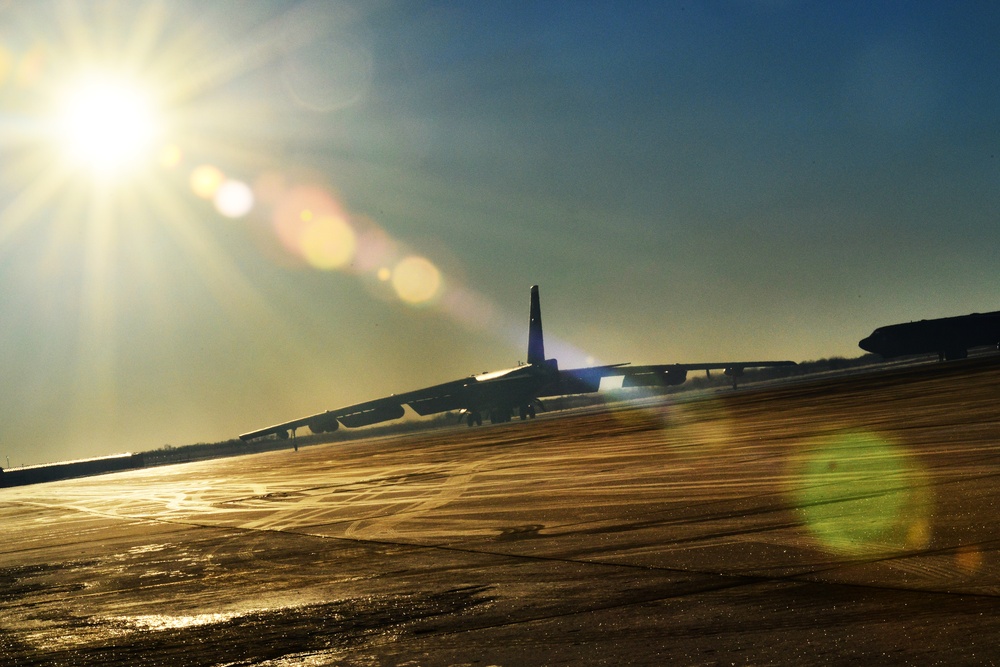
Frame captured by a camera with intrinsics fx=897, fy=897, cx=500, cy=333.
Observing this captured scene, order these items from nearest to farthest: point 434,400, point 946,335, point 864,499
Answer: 1. point 864,499
2. point 946,335
3. point 434,400

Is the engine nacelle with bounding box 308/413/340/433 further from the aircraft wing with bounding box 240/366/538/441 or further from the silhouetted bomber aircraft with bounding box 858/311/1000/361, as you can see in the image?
the silhouetted bomber aircraft with bounding box 858/311/1000/361

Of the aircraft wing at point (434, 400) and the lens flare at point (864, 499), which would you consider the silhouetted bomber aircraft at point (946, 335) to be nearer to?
the aircraft wing at point (434, 400)

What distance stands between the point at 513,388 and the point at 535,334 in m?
9.37

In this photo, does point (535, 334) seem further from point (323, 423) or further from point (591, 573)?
point (591, 573)

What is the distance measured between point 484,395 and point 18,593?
59.4m

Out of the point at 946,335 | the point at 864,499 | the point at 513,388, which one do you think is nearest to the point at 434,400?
the point at 513,388

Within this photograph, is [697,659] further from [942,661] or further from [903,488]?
[903,488]

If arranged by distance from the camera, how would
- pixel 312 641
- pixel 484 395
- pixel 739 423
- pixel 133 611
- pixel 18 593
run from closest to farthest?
pixel 312 641 → pixel 133 611 → pixel 18 593 → pixel 739 423 → pixel 484 395

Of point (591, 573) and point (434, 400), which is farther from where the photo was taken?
point (434, 400)

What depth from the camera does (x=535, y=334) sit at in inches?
2940

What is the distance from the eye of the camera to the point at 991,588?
14.3 ft

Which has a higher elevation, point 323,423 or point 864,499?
point 323,423

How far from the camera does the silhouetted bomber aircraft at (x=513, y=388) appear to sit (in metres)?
66.9

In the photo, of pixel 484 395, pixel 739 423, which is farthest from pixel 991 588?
pixel 484 395
